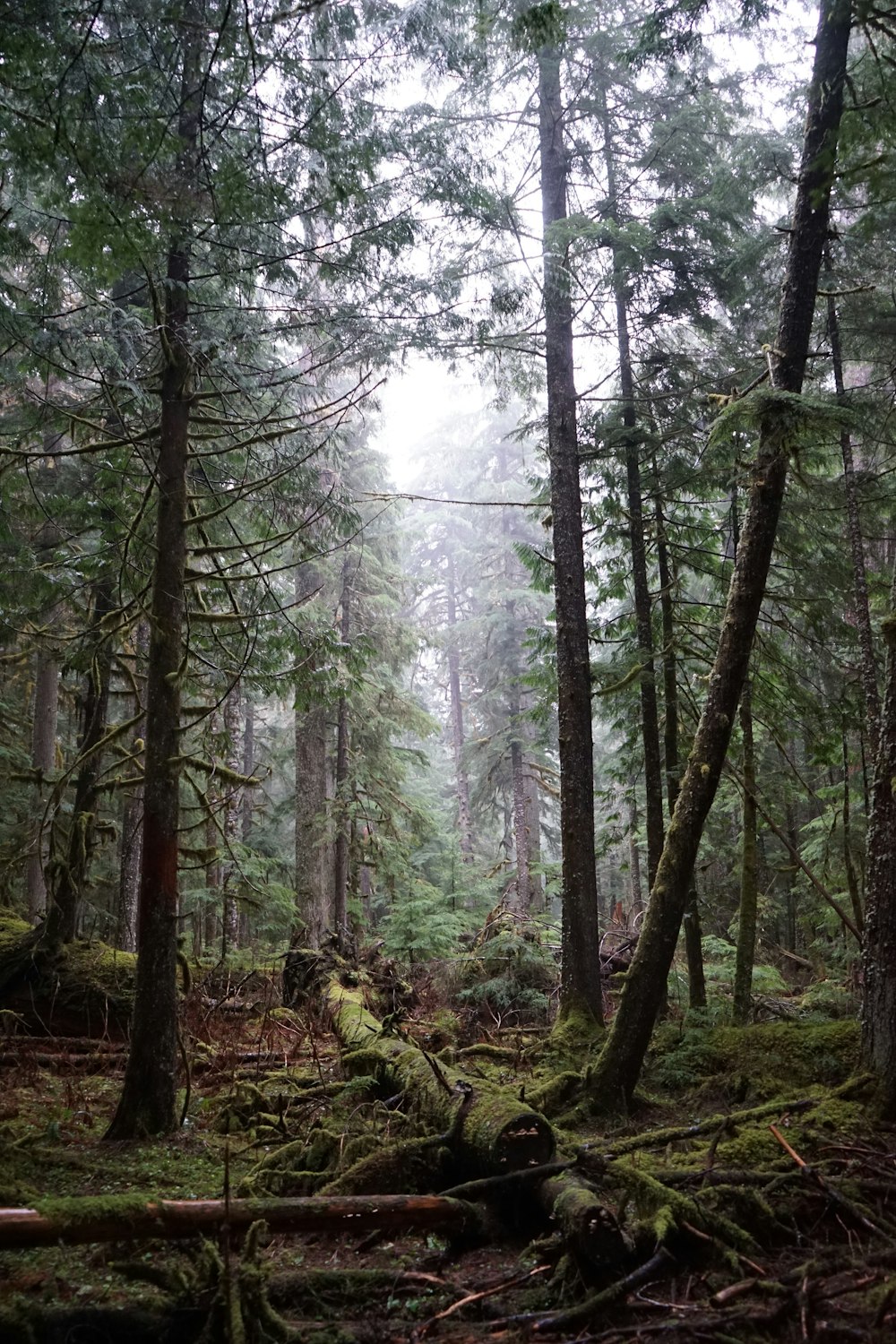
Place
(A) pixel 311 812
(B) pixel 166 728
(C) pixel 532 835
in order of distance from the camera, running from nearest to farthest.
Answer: (B) pixel 166 728 < (A) pixel 311 812 < (C) pixel 532 835

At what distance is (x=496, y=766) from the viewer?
23.2m

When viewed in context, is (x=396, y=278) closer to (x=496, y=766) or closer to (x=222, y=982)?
(x=222, y=982)

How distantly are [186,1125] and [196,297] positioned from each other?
8310mm

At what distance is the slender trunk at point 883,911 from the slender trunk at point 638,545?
12.4 feet

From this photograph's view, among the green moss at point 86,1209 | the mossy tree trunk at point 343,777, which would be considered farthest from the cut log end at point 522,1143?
the mossy tree trunk at point 343,777

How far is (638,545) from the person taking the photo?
10.8 metres

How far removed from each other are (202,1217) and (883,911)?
506cm

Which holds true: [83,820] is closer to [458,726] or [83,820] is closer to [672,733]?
[672,733]

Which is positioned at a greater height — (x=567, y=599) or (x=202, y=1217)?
(x=567, y=599)

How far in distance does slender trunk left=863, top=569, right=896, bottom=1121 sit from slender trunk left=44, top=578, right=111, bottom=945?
24.2 ft

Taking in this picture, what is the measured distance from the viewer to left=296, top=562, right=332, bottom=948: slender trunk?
16.4m

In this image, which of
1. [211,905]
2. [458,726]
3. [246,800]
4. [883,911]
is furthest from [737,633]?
[458,726]

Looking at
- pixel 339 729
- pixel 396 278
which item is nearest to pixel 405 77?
pixel 396 278

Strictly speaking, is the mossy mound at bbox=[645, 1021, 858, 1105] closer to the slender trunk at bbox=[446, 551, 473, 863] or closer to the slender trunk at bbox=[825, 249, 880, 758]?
the slender trunk at bbox=[825, 249, 880, 758]
